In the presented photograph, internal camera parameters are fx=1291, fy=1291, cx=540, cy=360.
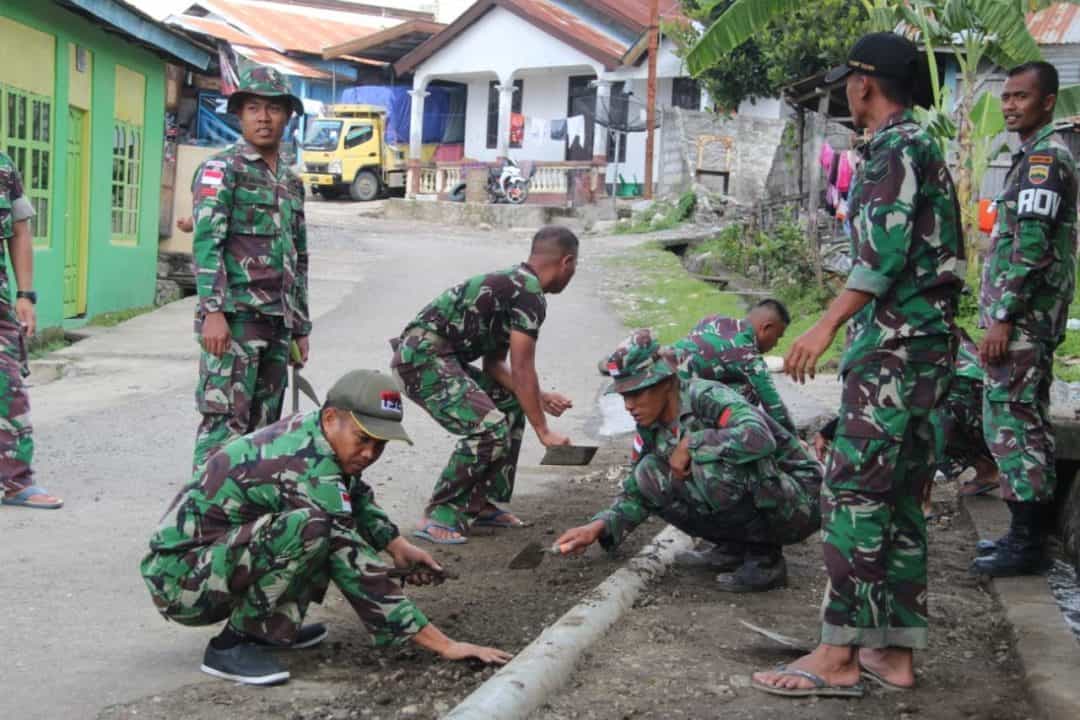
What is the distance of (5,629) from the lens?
4.39m

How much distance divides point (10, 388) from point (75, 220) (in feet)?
27.9

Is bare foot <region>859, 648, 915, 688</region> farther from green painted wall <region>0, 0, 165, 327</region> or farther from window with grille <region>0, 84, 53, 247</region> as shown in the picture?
green painted wall <region>0, 0, 165, 327</region>

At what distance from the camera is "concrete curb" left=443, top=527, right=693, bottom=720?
358 centimetres

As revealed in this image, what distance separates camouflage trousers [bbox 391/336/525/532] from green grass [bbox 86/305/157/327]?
923 centimetres

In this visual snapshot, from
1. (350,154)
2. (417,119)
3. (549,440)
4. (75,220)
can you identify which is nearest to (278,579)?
(549,440)

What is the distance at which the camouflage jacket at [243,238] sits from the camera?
558cm

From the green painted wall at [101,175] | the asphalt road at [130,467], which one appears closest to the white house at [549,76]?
the asphalt road at [130,467]

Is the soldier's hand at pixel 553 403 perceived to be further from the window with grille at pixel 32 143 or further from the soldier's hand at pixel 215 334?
the window with grille at pixel 32 143

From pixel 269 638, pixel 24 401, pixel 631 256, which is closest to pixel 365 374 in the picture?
pixel 269 638

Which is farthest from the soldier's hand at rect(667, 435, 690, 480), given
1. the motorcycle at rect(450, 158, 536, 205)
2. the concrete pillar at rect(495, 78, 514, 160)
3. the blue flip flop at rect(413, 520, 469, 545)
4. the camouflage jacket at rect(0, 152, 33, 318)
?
the concrete pillar at rect(495, 78, 514, 160)

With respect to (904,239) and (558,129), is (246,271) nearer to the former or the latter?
(904,239)

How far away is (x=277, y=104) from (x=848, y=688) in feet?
11.3

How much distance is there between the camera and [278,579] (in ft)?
12.8

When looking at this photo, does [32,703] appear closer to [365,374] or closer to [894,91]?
[365,374]
